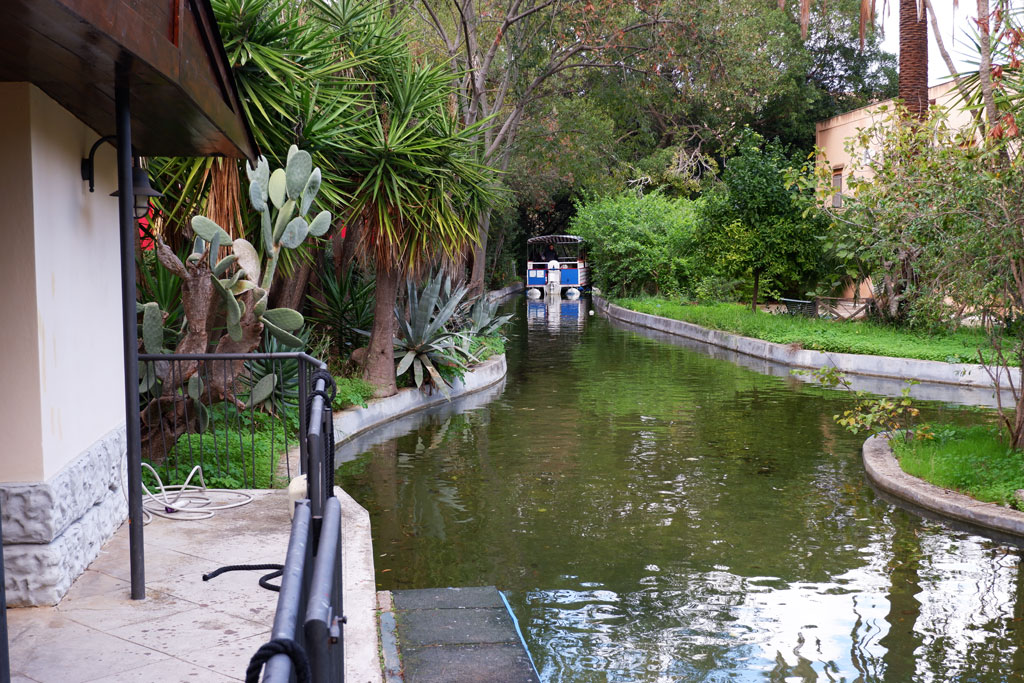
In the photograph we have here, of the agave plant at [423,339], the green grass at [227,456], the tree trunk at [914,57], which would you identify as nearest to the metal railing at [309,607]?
the green grass at [227,456]

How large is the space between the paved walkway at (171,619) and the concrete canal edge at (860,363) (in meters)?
8.06

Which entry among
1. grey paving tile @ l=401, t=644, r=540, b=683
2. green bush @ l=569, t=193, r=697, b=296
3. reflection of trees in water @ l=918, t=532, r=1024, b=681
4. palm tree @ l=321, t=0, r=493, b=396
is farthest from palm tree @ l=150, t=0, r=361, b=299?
green bush @ l=569, t=193, r=697, b=296

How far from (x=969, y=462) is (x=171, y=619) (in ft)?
24.0

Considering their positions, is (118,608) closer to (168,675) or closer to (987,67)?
(168,675)

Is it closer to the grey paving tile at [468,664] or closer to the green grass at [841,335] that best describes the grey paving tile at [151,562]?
the grey paving tile at [468,664]

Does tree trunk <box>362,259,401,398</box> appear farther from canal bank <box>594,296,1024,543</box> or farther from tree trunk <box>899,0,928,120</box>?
tree trunk <box>899,0,928,120</box>

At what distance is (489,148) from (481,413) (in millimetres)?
10009

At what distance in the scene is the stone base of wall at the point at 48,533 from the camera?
5.00 metres

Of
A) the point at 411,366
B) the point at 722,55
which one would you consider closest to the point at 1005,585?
the point at 411,366

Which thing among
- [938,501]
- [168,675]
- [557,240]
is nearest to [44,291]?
[168,675]

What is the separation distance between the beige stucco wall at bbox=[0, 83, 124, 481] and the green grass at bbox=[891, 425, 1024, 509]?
7.03 m

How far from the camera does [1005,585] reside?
22.2 feet

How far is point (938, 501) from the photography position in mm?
8641

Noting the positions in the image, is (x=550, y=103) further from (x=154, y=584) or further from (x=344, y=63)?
(x=154, y=584)
